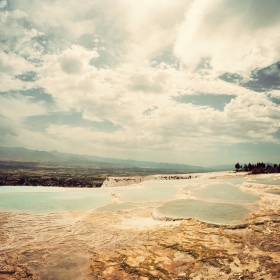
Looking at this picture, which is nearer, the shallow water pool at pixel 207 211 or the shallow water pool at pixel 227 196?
the shallow water pool at pixel 207 211

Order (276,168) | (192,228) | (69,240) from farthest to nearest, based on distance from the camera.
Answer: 1. (276,168)
2. (192,228)
3. (69,240)

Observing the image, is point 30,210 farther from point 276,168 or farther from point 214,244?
point 276,168

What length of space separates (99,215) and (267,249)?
771 cm

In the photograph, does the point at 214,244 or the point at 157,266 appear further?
the point at 214,244

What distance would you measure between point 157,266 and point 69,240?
3.70m

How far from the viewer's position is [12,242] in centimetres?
754

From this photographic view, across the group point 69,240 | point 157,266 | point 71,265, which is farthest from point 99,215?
point 157,266

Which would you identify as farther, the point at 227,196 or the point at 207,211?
the point at 227,196

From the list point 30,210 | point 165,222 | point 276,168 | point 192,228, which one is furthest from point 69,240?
point 276,168

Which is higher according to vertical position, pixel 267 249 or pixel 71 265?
pixel 267 249

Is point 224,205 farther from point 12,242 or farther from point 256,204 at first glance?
point 12,242

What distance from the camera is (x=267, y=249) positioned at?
6.70 meters

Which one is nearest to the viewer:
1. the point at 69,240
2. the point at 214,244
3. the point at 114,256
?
the point at 114,256

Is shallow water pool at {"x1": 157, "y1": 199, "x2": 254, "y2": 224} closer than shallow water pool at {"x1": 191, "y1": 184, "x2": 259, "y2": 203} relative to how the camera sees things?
Yes
